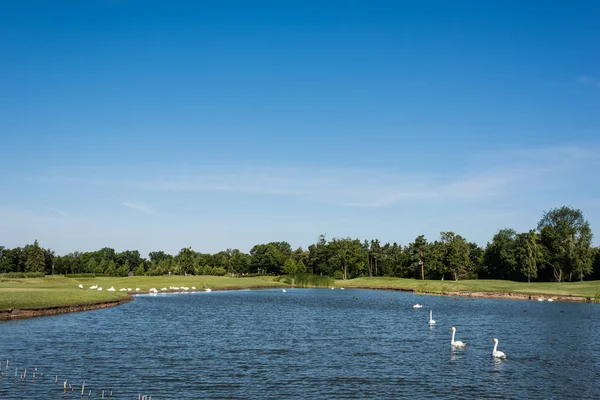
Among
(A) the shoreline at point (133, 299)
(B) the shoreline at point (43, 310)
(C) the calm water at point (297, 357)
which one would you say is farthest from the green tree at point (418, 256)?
(B) the shoreline at point (43, 310)

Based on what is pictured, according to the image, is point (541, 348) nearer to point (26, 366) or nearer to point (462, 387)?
point (462, 387)

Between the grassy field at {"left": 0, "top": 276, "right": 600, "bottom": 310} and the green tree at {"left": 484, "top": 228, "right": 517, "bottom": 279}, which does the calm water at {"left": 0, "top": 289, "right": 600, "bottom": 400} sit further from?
the green tree at {"left": 484, "top": 228, "right": 517, "bottom": 279}

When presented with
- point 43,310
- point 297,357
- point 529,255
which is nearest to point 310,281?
point 529,255

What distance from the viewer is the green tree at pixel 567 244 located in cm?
13825

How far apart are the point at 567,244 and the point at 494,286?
3441 cm

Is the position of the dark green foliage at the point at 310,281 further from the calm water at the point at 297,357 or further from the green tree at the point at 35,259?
the calm water at the point at 297,357

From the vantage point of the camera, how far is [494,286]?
414 ft

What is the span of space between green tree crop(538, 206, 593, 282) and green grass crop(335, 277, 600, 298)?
709 inches

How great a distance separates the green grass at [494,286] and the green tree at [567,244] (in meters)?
18.0

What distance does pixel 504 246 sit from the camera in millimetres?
168750

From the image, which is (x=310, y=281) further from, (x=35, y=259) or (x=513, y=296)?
(x=35, y=259)

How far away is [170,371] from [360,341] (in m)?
21.1

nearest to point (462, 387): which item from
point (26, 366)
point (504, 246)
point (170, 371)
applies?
point (170, 371)

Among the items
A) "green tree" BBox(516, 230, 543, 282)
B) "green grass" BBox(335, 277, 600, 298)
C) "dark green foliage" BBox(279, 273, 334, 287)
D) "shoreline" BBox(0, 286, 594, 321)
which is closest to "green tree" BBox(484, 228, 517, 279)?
"green tree" BBox(516, 230, 543, 282)
